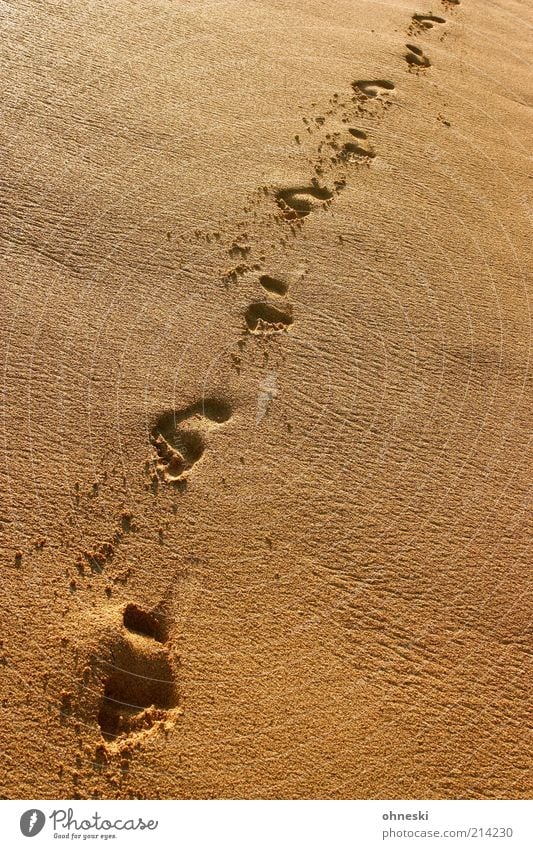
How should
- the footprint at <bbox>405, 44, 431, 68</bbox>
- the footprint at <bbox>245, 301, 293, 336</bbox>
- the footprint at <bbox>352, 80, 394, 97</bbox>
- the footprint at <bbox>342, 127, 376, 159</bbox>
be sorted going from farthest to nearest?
1. the footprint at <bbox>405, 44, 431, 68</bbox>
2. the footprint at <bbox>352, 80, 394, 97</bbox>
3. the footprint at <bbox>342, 127, 376, 159</bbox>
4. the footprint at <bbox>245, 301, 293, 336</bbox>

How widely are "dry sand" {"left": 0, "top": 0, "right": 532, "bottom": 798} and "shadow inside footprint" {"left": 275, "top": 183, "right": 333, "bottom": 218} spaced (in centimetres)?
2

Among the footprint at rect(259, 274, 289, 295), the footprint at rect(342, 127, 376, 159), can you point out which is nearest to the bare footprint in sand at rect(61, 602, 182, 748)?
the footprint at rect(259, 274, 289, 295)

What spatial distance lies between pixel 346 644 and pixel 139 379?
1775 millimetres

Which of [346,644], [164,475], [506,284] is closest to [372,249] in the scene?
[506,284]

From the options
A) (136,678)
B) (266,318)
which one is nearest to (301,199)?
(266,318)

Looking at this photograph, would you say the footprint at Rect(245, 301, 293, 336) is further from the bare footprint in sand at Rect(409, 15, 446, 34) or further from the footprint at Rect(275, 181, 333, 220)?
the bare footprint in sand at Rect(409, 15, 446, 34)

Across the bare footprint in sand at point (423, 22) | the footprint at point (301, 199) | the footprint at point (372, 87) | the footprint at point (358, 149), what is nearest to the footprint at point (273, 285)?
the footprint at point (301, 199)

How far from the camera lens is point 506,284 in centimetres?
499

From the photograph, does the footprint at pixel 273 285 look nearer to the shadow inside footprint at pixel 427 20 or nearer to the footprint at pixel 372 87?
the footprint at pixel 372 87

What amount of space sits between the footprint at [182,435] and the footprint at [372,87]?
3602 mm

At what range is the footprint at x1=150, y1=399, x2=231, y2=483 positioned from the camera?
3725mm

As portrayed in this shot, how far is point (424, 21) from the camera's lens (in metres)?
7.28

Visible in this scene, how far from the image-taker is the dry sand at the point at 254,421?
308 centimetres
